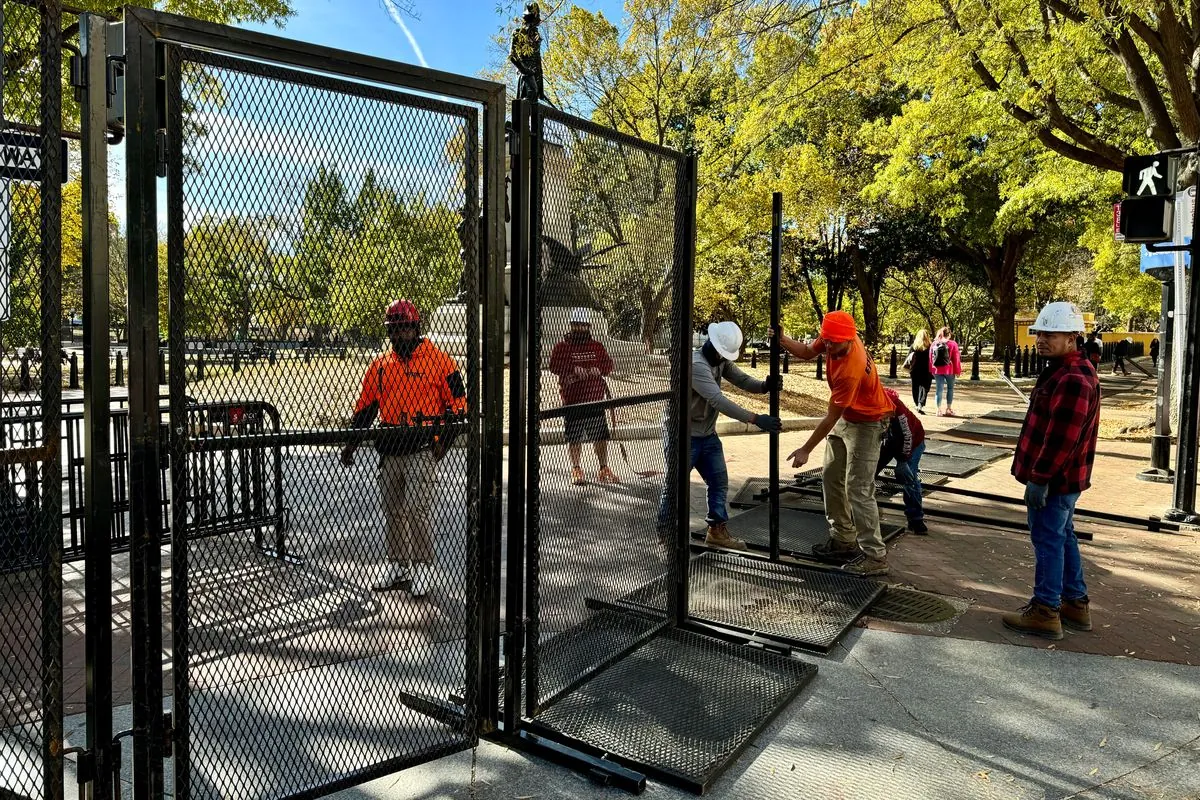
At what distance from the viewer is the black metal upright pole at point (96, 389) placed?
2.30 metres

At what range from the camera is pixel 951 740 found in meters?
3.64

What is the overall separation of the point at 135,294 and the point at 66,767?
2.09 meters

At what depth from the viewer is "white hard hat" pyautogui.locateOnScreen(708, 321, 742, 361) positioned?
6.27m

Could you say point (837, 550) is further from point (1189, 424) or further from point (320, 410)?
point (320, 410)

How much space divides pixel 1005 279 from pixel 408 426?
34.2 m

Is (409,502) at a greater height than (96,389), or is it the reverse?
(96,389)

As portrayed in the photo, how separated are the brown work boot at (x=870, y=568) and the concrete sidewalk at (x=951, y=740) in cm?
135

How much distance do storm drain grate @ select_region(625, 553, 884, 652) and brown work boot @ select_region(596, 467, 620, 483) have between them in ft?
2.25

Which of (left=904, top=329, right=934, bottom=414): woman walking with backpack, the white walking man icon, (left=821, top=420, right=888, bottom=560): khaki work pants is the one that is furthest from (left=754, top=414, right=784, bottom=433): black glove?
(left=904, top=329, right=934, bottom=414): woman walking with backpack

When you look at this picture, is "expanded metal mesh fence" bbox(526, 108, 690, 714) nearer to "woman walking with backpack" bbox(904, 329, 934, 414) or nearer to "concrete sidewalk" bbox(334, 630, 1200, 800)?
"concrete sidewalk" bbox(334, 630, 1200, 800)

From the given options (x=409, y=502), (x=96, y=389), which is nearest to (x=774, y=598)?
(x=409, y=502)

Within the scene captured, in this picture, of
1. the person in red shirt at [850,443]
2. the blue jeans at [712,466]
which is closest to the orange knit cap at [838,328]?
the person in red shirt at [850,443]

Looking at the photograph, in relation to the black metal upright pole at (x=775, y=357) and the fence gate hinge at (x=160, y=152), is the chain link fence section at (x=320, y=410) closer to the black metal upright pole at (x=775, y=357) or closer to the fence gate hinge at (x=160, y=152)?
the fence gate hinge at (x=160, y=152)

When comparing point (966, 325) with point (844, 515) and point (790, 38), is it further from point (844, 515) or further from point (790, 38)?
point (844, 515)
